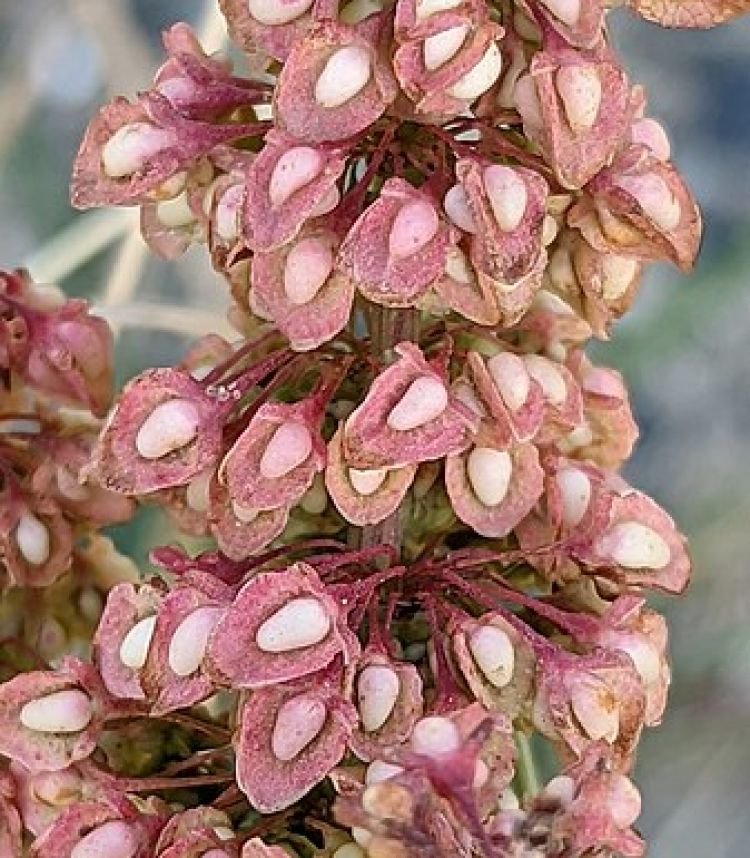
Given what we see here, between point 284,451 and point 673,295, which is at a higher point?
point 284,451

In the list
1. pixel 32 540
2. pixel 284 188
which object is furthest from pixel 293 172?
pixel 32 540

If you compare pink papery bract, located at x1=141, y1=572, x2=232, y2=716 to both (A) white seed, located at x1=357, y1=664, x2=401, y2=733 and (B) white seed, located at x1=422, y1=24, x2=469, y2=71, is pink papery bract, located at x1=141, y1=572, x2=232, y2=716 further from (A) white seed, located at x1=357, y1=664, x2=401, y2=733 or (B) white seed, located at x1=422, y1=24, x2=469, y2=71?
(B) white seed, located at x1=422, y1=24, x2=469, y2=71

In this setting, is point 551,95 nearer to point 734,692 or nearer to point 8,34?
point 734,692

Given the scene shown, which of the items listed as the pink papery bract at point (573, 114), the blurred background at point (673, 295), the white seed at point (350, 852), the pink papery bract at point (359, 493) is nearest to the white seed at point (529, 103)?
the pink papery bract at point (573, 114)

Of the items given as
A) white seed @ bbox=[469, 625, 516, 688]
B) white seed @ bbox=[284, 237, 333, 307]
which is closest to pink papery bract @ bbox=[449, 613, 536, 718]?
white seed @ bbox=[469, 625, 516, 688]

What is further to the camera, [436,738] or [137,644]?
[137,644]

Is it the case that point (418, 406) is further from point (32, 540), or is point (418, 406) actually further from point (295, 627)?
point (32, 540)
